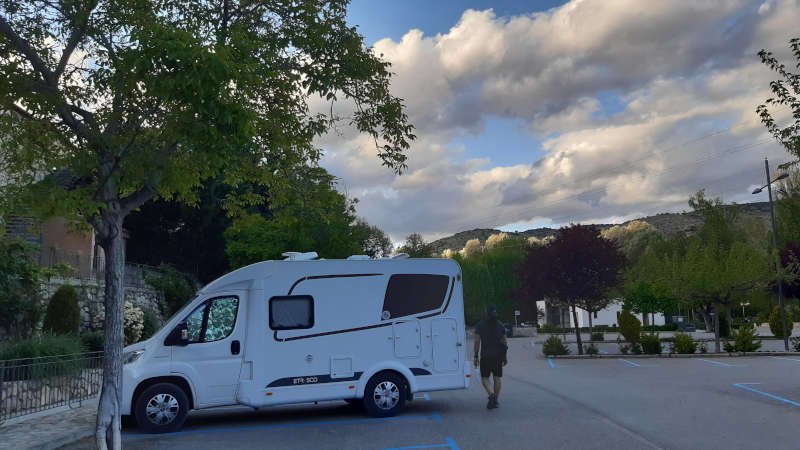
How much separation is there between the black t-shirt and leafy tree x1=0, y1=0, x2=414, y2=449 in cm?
489

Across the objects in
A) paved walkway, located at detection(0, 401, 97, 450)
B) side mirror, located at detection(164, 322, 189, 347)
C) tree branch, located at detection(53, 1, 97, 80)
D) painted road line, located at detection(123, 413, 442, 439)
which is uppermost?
tree branch, located at detection(53, 1, 97, 80)

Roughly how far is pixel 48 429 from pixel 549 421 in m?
8.00

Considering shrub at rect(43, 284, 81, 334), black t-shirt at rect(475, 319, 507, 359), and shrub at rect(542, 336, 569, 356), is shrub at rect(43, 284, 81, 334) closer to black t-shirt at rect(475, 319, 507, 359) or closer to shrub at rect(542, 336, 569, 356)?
black t-shirt at rect(475, 319, 507, 359)

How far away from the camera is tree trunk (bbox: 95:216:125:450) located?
29.1 feet

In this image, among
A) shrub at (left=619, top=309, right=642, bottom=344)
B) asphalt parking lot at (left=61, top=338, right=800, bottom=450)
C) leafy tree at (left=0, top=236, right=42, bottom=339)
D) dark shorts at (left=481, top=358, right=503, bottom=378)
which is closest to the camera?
asphalt parking lot at (left=61, top=338, right=800, bottom=450)

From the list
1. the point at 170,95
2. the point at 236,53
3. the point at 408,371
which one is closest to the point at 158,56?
the point at 170,95

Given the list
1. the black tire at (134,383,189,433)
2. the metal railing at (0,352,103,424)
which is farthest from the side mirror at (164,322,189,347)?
the metal railing at (0,352,103,424)

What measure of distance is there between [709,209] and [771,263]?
21041mm

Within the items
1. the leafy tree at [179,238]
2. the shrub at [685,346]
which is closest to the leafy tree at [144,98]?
the shrub at [685,346]

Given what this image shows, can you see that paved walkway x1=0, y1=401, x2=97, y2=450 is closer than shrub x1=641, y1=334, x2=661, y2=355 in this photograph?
Yes

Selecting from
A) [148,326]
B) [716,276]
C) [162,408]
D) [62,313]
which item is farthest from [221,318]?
[716,276]

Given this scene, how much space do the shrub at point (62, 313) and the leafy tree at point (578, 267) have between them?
58.4 ft

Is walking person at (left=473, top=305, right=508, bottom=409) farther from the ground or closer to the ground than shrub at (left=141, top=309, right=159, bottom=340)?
closer to the ground

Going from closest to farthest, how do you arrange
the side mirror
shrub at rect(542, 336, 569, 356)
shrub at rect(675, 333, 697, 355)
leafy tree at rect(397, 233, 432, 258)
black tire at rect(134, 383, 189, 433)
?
black tire at rect(134, 383, 189, 433), the side mirror, shrub at rect(675, 333, 697, 355), shrub at rect(542, 336, 569, 356), leafy tree at rect(397, 233, 432, 258)
